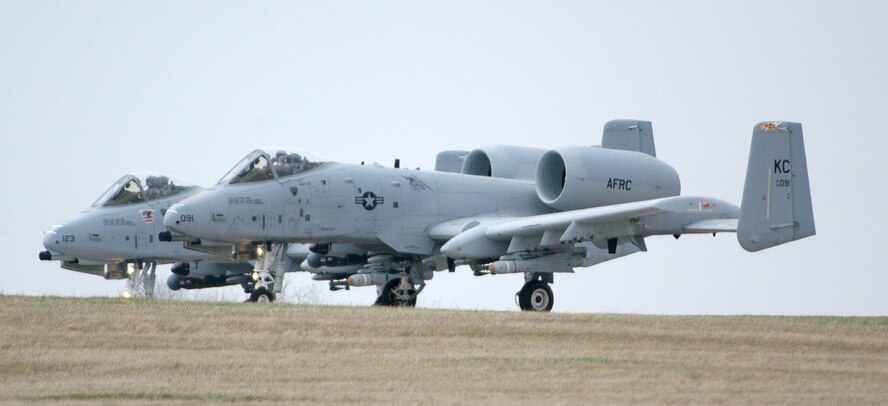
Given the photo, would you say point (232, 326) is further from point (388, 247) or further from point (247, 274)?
point (247, 274)

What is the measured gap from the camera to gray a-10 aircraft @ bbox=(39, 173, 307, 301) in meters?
28.3

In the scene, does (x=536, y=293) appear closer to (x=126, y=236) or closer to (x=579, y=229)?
(x=579, y=229)

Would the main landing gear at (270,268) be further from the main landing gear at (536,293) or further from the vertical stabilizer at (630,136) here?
the vertical stabilizer at (630,136)

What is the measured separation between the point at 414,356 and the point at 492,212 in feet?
34.0

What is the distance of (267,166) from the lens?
2344cm

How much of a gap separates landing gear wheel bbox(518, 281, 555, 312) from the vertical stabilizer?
569cm

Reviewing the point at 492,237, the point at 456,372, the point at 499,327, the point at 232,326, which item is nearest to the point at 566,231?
the point at 492,237

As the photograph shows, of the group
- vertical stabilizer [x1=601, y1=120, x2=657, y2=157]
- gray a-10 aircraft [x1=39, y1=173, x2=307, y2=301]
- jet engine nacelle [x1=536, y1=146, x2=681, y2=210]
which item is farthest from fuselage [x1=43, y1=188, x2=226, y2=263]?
vertical stabilizer [x1=601, y1=120, x2=657, y2=157]

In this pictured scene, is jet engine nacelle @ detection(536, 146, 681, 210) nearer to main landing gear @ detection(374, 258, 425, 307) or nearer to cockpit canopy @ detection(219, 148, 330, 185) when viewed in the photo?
main landing gear @ detection(374, 258, 425, 307)

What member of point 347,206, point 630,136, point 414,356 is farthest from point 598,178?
point 414,356

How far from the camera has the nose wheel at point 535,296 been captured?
2327cm

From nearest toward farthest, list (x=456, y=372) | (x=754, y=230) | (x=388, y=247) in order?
(x=456, y=372) → (x=754, y=230) → (x=388, y=247)

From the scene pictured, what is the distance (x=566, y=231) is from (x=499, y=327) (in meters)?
4.92

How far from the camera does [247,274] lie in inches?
1293
